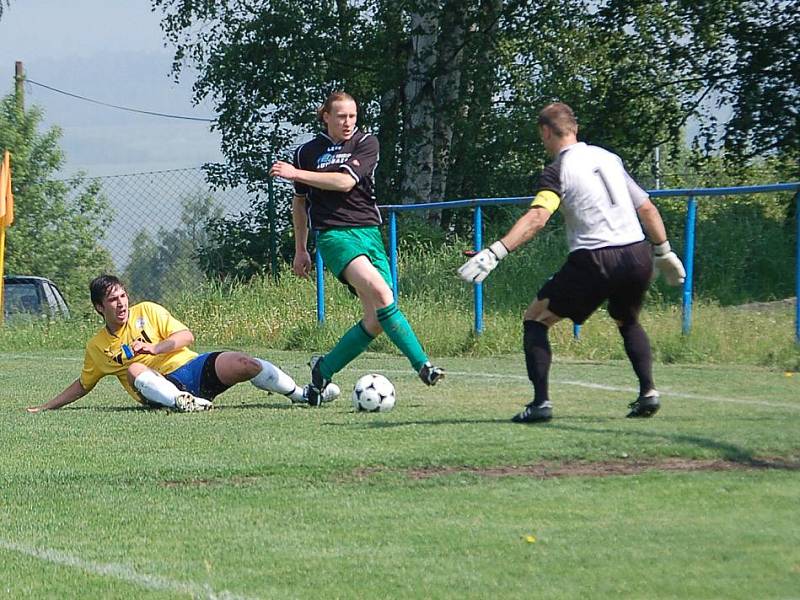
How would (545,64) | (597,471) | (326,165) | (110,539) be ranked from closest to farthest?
(110,539) < (597,471) < (326,165) < (545,64)

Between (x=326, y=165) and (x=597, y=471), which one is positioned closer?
(x=597, y=471)

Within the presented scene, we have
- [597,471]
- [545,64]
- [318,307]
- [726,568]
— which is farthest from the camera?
[545,64]

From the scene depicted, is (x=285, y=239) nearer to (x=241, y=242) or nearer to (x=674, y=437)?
(x=241, y=242)

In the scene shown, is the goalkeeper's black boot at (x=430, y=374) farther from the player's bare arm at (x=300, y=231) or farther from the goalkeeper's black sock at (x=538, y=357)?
the player's bare arm at (x=300, y=231)

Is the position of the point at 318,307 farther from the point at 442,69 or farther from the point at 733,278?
the point at 442,69

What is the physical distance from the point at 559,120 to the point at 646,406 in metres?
1.70

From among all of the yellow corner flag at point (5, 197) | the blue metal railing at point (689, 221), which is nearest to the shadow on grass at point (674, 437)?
the blue metal railing at point (689, 221)

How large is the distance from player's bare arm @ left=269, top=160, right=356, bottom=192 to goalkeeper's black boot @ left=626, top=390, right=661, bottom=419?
2.31 meters

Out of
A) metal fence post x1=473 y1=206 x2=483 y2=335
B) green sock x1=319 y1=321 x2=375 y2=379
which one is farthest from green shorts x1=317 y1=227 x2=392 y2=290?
metal fence post x1=473 y1=206 x2=483 y2=335

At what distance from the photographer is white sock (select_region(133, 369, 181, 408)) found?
31.3 feet

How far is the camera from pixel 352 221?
917 cm

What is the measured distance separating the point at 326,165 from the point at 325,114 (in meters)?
0.37

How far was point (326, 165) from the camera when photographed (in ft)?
30.0

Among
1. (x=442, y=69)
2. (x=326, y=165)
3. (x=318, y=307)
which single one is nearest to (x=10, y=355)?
(x=318, y=307)
